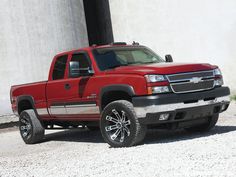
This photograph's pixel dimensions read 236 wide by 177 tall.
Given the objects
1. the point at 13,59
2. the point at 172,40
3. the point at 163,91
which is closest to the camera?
the point at 163,91

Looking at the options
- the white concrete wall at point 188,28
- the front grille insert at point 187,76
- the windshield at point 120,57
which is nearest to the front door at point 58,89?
the windshield at point 120,57

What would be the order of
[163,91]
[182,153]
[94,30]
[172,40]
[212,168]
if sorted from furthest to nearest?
[94,30] → [172,40] → [163,91] → [182,153] → [212,168]

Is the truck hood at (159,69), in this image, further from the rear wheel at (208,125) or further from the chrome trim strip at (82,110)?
the rear wheel at (208,125)

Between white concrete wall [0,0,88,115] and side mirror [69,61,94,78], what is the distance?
827 centimetres

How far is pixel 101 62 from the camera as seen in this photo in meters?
8.84

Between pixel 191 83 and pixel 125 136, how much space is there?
1387mm

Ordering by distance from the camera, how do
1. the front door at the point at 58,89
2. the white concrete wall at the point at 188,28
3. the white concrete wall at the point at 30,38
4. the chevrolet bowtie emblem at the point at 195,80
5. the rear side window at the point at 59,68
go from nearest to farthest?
the chevrolet bowtie emblem at the point at 195,80 < the front door at the point at 58,89 < the rear side window at the point at 59,68 < the white concrete wall at the point at 30,38 < the white concrete wall at the point at 188,28

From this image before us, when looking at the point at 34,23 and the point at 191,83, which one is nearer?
the point at 191,83

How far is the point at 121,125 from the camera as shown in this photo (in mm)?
8031

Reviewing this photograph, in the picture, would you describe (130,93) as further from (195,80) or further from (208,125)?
(208,125)

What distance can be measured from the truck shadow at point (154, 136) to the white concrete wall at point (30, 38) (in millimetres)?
4994

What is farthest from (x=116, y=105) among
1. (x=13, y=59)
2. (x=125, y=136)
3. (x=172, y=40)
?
(x=172, y=40)

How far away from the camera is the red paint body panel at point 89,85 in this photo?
307 inches

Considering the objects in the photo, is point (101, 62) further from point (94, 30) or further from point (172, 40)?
point (94, 30)
